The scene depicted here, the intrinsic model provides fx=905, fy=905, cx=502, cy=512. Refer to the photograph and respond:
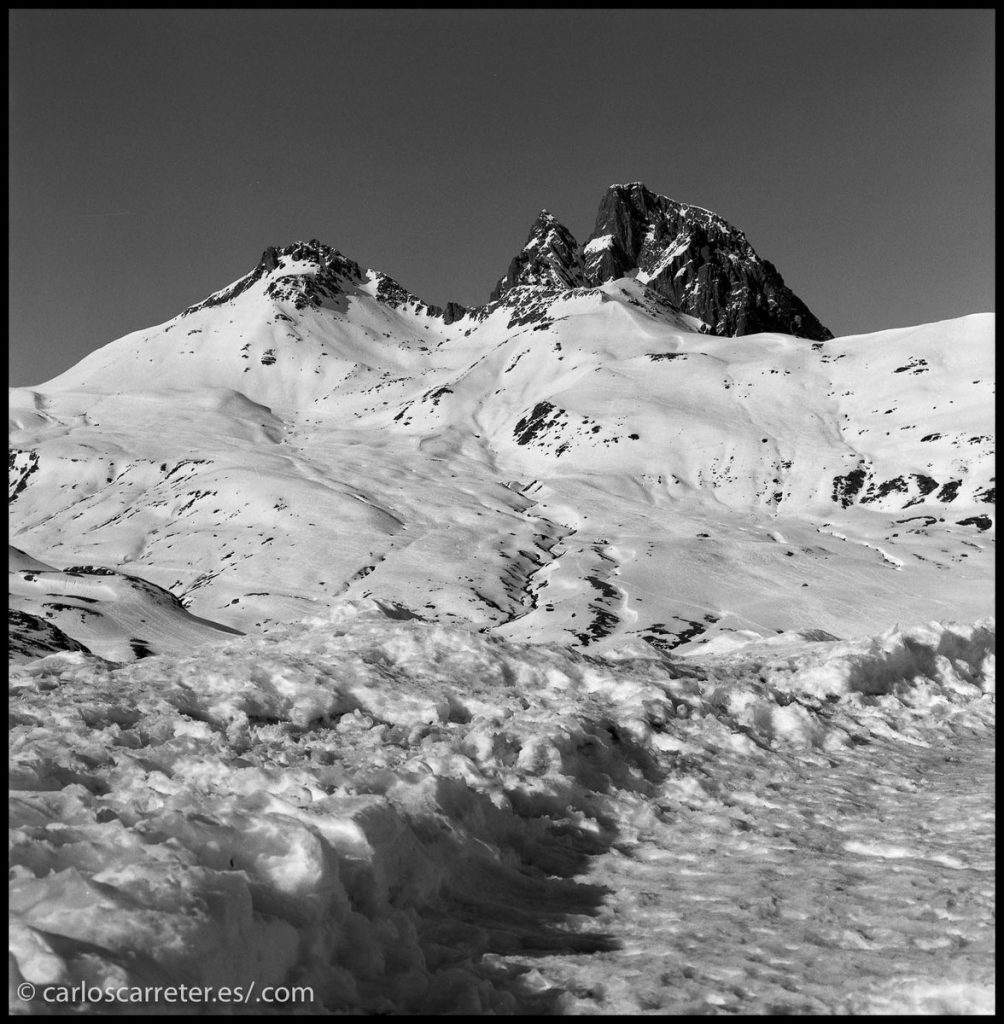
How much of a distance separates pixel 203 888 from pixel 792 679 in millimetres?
10295

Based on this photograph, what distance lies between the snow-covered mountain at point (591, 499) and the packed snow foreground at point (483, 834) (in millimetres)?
46286

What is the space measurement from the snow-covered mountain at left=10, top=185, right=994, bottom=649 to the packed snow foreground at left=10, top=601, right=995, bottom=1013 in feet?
152

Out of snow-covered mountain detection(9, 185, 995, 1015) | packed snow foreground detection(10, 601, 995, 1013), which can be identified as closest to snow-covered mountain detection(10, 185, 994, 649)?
snow-covered mountain detection(9, 185, 995, 1015)

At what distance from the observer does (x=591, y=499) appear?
13888 cm

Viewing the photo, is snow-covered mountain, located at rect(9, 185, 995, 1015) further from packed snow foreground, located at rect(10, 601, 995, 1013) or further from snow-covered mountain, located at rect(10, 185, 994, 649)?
snow-covered mountain, located at rect(10, 185, 994, 649)

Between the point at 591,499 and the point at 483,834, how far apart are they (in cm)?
13205

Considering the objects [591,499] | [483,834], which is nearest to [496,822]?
[483,834]

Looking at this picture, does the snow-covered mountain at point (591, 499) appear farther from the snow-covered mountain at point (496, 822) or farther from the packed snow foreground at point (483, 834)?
the packed snow foreground at point (483, 834)

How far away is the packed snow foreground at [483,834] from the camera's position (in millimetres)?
5008

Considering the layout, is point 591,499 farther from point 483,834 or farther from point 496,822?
point 483,834

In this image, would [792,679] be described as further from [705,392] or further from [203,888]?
[705,392]

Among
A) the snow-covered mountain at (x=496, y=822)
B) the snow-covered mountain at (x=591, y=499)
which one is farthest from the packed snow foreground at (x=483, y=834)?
the snow-covered mountain at (x=591, y=499)

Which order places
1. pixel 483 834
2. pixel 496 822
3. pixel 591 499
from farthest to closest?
pixel 591 499 < pixel 496 822 < pixel 483 834

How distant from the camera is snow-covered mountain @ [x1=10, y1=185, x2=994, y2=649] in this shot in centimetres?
8956
